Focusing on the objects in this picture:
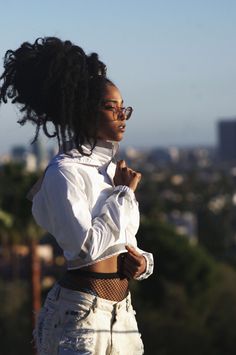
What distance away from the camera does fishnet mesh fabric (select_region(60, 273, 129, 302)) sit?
2584 mm

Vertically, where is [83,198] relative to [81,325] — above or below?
above

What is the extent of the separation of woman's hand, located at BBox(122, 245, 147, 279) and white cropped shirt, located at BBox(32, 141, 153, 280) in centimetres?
3

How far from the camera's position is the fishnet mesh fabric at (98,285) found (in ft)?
8.48

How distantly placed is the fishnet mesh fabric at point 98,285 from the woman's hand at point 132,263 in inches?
1.2

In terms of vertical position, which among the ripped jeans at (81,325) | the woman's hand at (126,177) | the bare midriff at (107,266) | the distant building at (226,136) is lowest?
the distant building at (226,136)

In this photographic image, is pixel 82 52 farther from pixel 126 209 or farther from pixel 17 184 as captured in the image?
pixel 17 184

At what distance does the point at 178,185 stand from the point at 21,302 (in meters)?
43.8

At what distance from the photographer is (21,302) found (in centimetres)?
2353

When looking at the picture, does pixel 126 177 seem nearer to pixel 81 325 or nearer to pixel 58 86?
pixel 58 86

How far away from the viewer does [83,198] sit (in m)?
2.56

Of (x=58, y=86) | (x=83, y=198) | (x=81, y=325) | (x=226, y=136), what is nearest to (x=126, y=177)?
(x=83, y=198)

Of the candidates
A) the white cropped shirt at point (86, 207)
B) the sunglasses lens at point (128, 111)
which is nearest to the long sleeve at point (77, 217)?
the white cropped shirt at point (86, 207)

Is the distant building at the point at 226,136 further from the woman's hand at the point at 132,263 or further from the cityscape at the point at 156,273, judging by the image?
the woman's hand at the point at 132,263

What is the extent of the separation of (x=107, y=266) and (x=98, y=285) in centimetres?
6
